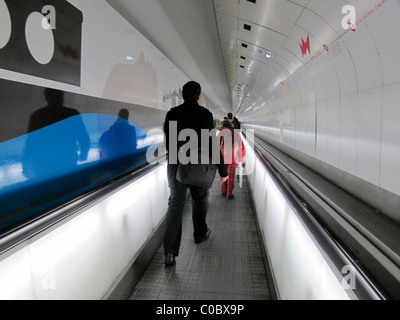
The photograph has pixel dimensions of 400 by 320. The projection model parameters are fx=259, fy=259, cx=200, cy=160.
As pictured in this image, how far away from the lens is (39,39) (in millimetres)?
1813

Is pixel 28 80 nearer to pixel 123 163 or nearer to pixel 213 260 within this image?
pixel 123 163

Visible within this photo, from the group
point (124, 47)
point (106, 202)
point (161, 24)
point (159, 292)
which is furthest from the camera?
point (161, 24)

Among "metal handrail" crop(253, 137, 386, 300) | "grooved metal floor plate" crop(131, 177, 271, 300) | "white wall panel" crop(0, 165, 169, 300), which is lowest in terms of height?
"grooved metal floor plate" crop(131, 177, 271, 300)

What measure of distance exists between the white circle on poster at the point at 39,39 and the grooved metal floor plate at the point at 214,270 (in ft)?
7.11

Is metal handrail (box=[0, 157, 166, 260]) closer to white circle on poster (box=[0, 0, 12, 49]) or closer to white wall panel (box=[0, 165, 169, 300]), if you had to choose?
white wall panel (box=[0, 165, 169, 300])

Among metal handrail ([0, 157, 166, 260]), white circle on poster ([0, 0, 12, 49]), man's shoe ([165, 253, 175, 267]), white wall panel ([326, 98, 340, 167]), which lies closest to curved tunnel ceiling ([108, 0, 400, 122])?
white wall panel ([326, 98, 340, 167])

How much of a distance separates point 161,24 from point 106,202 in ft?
10.8

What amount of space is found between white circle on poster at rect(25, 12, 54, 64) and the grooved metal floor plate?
2.17 metres

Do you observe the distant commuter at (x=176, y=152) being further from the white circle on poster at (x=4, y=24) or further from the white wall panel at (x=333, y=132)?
the white wall panel at (x=333, y=132)

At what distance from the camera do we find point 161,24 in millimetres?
4250

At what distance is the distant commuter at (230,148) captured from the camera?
498cm

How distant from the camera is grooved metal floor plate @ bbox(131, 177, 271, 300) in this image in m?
2.49

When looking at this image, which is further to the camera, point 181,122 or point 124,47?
point 124,47

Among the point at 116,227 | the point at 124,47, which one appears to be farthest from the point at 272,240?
the point at 124,47
